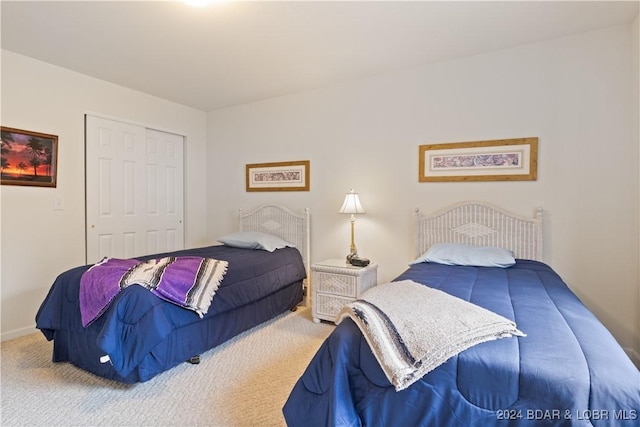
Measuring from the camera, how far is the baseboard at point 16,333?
2814 mm

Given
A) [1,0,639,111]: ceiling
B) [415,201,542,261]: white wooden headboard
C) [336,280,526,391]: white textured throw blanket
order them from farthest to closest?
[415,201,542,261]: white wooden headboard < [1,0,639,111]: ceiling < [336,280,526,391]: white textured throw blanket

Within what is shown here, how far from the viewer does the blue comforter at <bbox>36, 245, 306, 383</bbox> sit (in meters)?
1.96

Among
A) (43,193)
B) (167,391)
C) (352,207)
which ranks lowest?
(167,391)

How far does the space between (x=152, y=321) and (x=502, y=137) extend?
9.79 ft

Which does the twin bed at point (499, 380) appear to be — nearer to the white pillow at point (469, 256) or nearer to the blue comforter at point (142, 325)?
the white pillow at point (469, 256)

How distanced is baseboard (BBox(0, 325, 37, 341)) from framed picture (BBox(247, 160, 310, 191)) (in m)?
2.52

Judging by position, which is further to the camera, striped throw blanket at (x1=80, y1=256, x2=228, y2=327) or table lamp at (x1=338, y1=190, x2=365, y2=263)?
table lamp at (x1=338, y1=190, x2=365, y2=263)

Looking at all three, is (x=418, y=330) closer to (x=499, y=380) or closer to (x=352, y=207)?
(x=499, y=380)

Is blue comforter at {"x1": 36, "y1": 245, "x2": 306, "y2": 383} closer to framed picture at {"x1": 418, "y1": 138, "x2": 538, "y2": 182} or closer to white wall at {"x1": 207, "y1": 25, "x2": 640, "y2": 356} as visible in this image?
white wall at {"x1": 207, "y1": 25, "x2": 640, "y2": 356}

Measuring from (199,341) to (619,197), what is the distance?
325 centimetres

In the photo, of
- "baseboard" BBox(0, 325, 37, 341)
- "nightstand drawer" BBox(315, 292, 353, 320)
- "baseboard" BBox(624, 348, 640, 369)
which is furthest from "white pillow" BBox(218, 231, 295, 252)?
"baseboard" BBox(624, 348, 640, 369)

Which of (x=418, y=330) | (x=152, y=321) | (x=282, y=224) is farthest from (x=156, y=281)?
(x=282, y=224)

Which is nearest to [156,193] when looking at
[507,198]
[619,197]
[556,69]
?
[507,198]

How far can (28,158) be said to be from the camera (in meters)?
2.94
